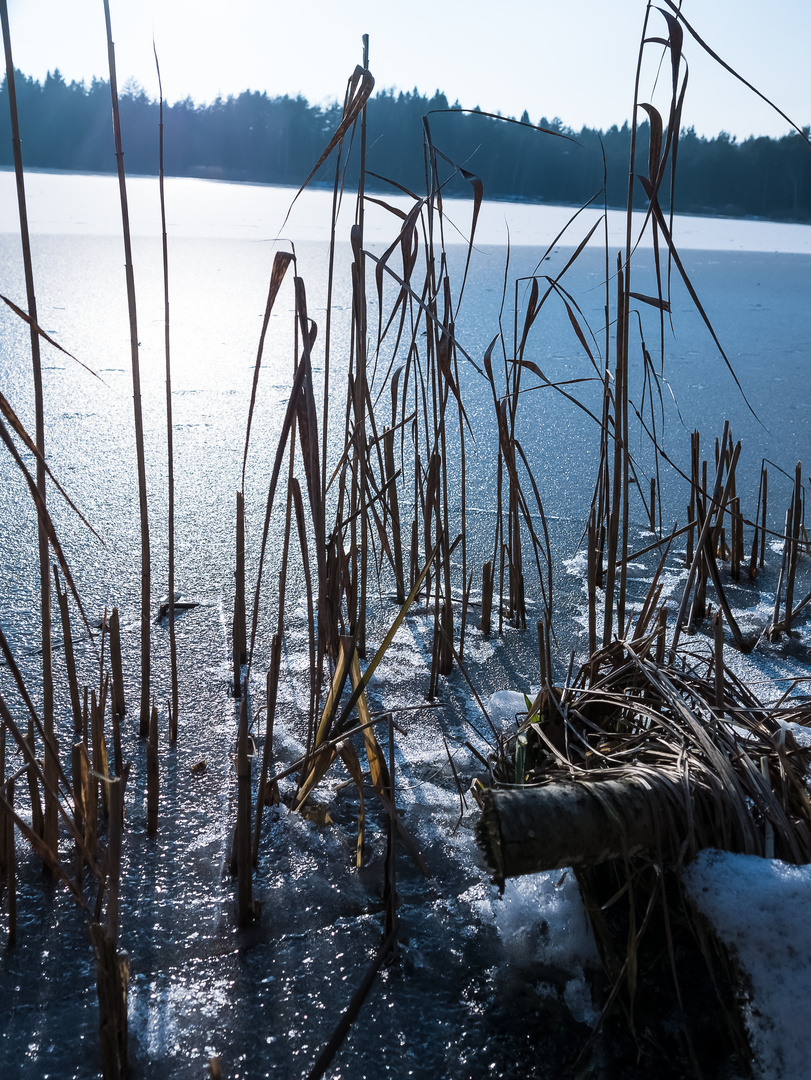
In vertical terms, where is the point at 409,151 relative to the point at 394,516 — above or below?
above

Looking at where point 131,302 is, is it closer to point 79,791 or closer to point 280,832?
point 79,791

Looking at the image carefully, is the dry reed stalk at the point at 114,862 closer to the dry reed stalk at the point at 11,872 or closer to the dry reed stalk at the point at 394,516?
the dry reed stalk at the point at 11,872

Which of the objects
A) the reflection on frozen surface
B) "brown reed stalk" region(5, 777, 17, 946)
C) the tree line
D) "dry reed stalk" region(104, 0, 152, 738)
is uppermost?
the tree line

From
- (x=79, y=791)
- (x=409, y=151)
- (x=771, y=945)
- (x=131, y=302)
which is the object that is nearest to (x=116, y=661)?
(x=79, y=791)

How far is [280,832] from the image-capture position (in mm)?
914

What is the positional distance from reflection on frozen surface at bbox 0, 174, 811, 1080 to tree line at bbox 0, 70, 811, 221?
48.4ft

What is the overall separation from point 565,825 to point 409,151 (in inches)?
721

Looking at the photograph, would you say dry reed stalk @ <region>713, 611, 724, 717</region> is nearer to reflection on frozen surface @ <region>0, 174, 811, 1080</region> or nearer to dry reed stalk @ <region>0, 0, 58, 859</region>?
reflection on frozen surface @ <region>0, 174, 811, 1080</region>

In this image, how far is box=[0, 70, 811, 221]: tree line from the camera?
52.3 feet

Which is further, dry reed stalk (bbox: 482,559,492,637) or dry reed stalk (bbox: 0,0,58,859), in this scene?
dry reed stalk (bbox: 482,559,492,637)

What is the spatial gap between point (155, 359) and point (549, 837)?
341cm

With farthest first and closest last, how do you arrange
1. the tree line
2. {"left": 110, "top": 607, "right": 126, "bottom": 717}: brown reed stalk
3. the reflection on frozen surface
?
the tree line → {"left": 110, "top": 607, "right": 126, "bottom": 717}: brown reed stalk → the reflection on frozen surface

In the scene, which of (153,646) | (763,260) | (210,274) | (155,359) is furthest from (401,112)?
(153,646)

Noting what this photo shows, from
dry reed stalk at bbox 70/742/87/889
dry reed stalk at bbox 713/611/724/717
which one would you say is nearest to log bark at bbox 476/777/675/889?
dry reed stalk at bbox 713/611/724/717
